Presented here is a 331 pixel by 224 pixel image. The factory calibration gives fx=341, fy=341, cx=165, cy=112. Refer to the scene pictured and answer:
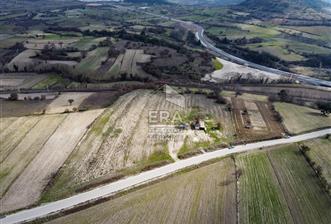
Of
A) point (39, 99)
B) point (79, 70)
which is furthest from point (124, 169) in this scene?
point (79, 70)

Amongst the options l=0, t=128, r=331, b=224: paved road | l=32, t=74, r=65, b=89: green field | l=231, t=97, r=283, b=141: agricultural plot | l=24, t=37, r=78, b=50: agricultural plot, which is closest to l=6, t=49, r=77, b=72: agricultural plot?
l=32, t=74, r=65, b=89: green field

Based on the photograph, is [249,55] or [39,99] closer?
[39,99]

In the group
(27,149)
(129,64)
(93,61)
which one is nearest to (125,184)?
(27,149)

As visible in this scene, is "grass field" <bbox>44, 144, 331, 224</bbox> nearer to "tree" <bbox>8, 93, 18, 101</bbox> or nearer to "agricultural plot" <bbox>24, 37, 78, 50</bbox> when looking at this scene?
"tree" <bbox>8, 93, 18, 101</bbox>

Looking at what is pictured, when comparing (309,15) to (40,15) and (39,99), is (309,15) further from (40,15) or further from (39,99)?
(39,99)

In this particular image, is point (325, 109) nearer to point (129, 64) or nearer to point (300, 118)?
point (300, 118)

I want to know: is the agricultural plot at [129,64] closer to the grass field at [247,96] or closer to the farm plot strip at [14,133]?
the grass field at [247,96]
